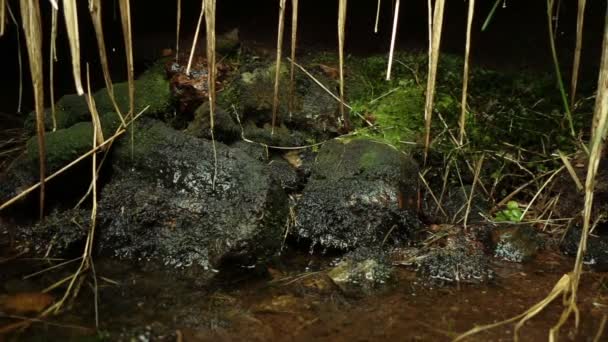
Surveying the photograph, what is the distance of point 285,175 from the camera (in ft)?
9.72

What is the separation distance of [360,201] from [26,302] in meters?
1.48

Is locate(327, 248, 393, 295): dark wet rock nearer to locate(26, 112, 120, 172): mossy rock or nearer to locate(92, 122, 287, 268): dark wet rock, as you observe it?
locate(92, 122, 287, 268): dark wet rock

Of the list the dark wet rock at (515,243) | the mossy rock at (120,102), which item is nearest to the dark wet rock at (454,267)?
the dark wet rock at (515,243)

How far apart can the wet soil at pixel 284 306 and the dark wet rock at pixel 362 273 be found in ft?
0.14

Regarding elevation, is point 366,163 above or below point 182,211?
above

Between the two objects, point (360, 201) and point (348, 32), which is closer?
point (360, 201)

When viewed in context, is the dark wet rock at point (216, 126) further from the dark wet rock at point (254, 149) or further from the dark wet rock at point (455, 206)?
the dark wet rock at point (455, 206)

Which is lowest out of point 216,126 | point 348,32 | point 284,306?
point 284,306

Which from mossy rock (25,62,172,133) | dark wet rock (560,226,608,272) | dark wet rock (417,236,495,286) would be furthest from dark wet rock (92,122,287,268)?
dark wet rock (560,226,608,272)

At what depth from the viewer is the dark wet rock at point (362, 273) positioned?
2219 mm

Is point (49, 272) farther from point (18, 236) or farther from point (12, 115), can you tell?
point (12, 115)

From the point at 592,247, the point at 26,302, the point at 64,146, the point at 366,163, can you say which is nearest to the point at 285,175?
the point at 366,163

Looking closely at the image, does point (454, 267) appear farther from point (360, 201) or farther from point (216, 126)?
point (216, 126)

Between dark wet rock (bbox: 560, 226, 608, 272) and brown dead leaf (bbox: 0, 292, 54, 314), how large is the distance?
2218mm
